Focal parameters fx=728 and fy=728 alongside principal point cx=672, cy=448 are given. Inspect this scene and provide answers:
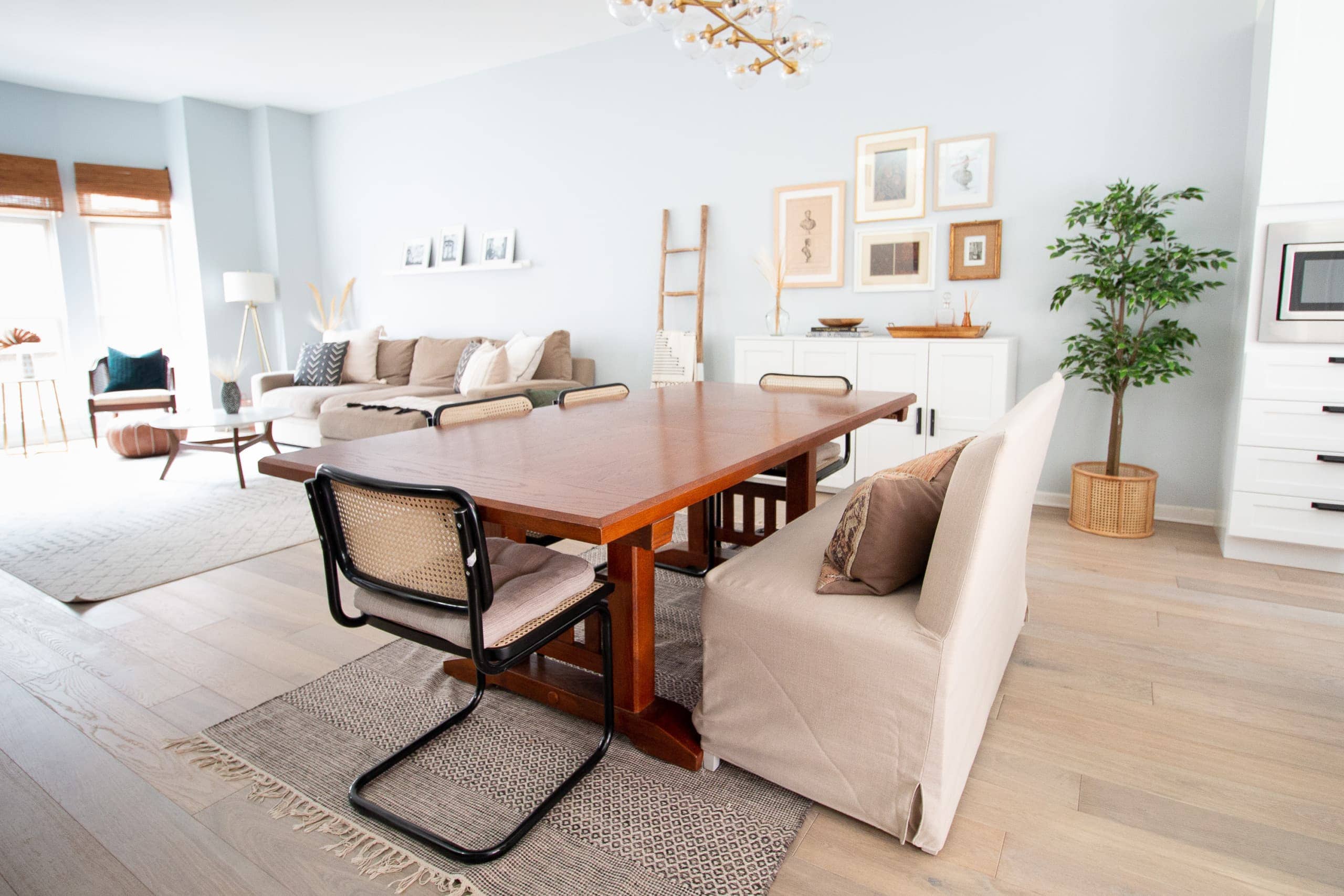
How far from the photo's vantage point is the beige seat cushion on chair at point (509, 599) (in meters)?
1.36

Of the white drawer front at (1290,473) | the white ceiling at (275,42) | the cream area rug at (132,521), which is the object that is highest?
the white ceiling at (275,42)

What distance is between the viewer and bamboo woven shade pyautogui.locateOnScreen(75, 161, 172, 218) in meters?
6.01

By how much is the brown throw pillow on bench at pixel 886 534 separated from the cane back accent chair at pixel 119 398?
19.6ft

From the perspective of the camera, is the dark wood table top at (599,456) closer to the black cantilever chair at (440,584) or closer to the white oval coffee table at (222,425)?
the black cantilever chair at (440,584)

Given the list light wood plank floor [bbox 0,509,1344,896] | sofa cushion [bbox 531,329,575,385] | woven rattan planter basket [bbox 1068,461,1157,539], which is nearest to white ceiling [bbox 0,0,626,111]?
sofa cushion [bbox 531,329,575,385]

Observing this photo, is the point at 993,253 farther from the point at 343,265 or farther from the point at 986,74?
the point at 343,265

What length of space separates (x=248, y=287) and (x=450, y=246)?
1.86 meters

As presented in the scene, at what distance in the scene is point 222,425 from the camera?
167 inches

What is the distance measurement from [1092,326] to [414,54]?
4.60 metres

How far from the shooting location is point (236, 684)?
206 cm

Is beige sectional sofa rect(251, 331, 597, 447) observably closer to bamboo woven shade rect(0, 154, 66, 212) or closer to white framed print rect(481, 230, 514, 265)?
white framed print rect(481, 230, 514, 265)

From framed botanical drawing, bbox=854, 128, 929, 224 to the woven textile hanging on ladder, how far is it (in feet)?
3.14

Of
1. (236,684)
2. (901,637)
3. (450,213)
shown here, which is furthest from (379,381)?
(901,637)

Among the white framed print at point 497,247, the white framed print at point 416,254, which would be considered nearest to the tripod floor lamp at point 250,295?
the white framed print at point 416,254
